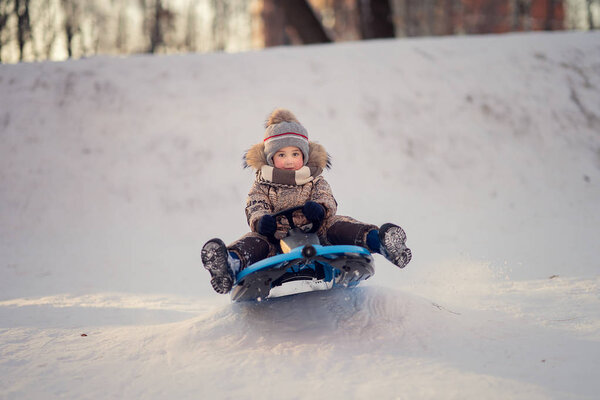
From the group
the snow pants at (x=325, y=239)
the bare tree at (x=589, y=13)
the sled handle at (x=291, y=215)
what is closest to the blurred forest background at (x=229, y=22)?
the bare tree at (x=589, y=13)

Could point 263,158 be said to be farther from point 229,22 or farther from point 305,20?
point 229,22

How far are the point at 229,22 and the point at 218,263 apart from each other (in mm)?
19812

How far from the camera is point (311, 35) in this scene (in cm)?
1213

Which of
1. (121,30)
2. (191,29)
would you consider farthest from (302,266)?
(191,29)

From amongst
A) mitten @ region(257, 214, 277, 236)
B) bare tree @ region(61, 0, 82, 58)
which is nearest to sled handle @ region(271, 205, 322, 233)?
mitten @ region(257, 214, 277, 236)

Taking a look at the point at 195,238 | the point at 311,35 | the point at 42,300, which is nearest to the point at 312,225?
the point at 42,300

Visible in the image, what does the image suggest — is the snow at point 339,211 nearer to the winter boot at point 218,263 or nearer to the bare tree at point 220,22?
the winter boot at point 218,263

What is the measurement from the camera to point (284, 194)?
2.99 m

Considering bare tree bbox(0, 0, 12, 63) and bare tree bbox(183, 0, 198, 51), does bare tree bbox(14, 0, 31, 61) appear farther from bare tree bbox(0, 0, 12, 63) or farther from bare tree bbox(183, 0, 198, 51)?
bare tree bbox(183, 0, 198, 51)

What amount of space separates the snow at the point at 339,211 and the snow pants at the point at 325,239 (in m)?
0.31

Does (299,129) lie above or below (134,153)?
below

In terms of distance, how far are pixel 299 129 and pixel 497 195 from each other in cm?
426

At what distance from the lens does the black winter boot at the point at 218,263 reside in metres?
2.43

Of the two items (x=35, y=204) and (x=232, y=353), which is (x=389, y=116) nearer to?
(x=35, y=204)
